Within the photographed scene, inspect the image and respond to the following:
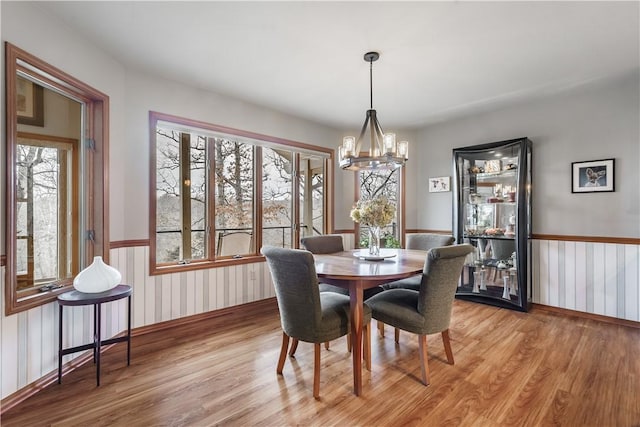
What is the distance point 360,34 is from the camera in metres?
2.29

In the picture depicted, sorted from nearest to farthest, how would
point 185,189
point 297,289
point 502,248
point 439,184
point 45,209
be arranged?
1. point 297,289
2. point 45,209
3. point 185,189
4. point 502,248
5. point 439,184

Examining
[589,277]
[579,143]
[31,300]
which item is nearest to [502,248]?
[589,277]

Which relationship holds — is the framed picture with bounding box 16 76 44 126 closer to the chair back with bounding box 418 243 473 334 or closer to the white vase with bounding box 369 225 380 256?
the white vase with bounding box 369 225 380 256

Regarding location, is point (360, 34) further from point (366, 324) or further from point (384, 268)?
point (366, 324)

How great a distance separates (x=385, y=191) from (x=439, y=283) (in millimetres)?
2983

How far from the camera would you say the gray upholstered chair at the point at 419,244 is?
2881 mm

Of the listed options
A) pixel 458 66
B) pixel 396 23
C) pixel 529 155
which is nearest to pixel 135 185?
pixel 396 23

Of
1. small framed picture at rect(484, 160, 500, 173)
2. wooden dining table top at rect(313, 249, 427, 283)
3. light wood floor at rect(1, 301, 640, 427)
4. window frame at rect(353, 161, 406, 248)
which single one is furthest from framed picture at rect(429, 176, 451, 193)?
light wood floor at rect(1, 301, 640, 427)

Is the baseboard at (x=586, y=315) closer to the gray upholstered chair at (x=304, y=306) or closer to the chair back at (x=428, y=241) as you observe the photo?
the chair back at (x=428, y=241)

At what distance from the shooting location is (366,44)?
243 cm

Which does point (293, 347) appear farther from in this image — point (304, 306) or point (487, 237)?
→ point (487, 237)

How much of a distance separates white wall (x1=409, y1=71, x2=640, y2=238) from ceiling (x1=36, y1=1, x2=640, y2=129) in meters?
0.37

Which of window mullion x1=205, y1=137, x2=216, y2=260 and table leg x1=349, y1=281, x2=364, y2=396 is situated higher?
window mullion x1=205, y1=137, x2=216, y2=260

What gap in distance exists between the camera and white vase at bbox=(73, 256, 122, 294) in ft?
Answer: 6.90
